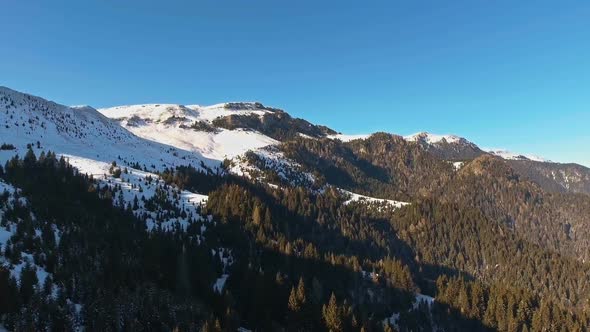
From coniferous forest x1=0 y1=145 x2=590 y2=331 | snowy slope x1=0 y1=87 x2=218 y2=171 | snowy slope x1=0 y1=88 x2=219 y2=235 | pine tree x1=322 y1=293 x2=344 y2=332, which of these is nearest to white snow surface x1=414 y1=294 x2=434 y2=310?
coniferous forest x1=0 y1=145 x2=590 y2=331

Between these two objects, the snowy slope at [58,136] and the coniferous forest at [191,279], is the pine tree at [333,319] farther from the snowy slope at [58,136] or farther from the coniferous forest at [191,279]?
the snowy slope at [58,136]

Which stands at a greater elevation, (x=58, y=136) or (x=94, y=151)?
(x=58, y=136)

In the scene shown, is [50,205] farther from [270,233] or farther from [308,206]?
[308,206]

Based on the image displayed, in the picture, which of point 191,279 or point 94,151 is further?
point 94,151

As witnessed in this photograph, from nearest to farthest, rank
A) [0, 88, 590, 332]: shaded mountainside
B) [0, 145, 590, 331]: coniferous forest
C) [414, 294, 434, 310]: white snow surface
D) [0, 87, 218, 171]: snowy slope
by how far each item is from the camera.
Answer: [0, 145, 590, 331]: coniferous forest
[0, 88, 590, 332]: shaded mountainside
[414, 294, 434, 310]: white snow surface
[0, 87, 218, 171]: snowy slope

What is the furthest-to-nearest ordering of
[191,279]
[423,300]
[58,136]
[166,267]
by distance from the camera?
1. [58,136]
2. [423,300]
3. [191,279]
4. [166,267]

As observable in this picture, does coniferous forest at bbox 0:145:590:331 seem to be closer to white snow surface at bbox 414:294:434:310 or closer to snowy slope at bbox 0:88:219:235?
white snow surface at bbox 414:294:434:310

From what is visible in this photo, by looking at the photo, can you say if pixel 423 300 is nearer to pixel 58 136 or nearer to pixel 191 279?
pixel 191 279

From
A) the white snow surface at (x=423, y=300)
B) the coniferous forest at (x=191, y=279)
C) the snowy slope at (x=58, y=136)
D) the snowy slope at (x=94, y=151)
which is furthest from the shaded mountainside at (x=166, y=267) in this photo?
the snowy slope at (x=58, y=136)

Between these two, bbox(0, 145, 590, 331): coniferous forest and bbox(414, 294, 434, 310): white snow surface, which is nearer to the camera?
bbox(0, 145, 590, 331): coniferous forest

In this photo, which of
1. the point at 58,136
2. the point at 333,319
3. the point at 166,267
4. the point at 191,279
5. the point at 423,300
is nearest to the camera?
the point at 333,319

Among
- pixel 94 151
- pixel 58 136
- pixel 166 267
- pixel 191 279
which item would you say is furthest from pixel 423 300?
pixel 58 136

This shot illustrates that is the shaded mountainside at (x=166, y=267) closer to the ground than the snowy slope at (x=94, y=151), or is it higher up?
closer to the ground
